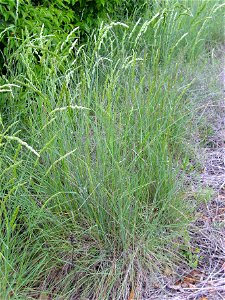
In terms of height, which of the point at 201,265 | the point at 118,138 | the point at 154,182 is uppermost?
the point at 118,138

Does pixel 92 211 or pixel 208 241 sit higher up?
pixel 92 211

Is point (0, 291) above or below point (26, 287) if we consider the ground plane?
above

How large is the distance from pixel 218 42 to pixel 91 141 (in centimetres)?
309

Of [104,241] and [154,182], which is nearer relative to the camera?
[104,241]

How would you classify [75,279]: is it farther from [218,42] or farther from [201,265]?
[218,42]

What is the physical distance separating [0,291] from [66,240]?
0.45 m

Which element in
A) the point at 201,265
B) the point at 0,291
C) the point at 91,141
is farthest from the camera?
the point at 91,141

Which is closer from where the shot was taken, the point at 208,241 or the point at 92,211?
the point at 92,211

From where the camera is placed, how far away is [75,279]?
2230 mm

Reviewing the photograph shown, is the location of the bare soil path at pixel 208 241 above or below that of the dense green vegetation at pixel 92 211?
below

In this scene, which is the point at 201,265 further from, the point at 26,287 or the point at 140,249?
the point at 26,287

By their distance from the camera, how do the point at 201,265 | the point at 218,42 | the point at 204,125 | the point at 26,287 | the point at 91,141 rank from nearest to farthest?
the point at 26,287
the point at 201,265
the point at 91,141
the point at 204,125
the point at 218,42

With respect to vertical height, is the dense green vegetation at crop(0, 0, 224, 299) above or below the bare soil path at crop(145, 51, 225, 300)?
above

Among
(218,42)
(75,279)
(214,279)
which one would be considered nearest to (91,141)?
(75,279)
